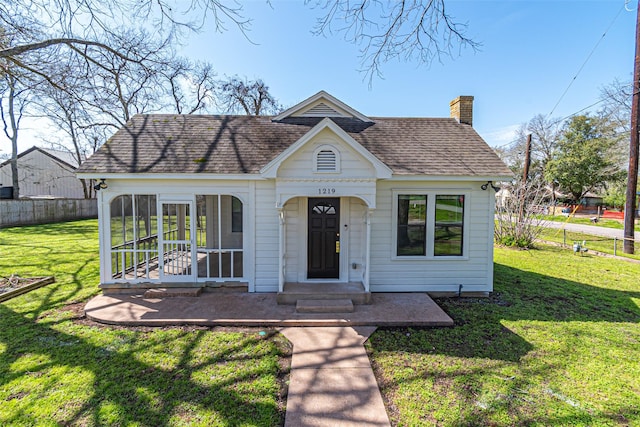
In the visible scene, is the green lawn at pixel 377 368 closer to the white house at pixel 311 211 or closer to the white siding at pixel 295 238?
the white house at pixel 311 211

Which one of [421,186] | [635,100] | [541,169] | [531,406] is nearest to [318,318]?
[531,406]

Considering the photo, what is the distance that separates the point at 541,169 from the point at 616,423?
161 ft

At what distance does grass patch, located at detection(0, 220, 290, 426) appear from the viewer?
3.46 m

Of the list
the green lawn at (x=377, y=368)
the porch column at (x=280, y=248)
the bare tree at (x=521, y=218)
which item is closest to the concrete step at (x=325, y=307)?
the porch column at (x=280, y=248)

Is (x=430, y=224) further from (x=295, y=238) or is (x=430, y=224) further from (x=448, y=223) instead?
(x=295, y=238)

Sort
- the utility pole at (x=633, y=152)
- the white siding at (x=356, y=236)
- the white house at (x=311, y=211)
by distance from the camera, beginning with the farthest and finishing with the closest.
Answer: the utility pole at (x=633, y=152) → the white siding at (x=356, y=236) → the white house at (x=311, y=211)

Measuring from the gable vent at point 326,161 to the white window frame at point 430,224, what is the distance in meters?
1.80

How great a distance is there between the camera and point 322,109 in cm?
917

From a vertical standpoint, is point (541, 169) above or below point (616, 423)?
above

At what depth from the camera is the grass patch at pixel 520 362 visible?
3551 mm

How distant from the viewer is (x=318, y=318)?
604cm

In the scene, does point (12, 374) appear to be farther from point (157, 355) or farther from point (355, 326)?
point (355, 326)

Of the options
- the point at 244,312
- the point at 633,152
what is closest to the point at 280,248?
the point at 244,312

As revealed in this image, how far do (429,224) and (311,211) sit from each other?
3010 mm
